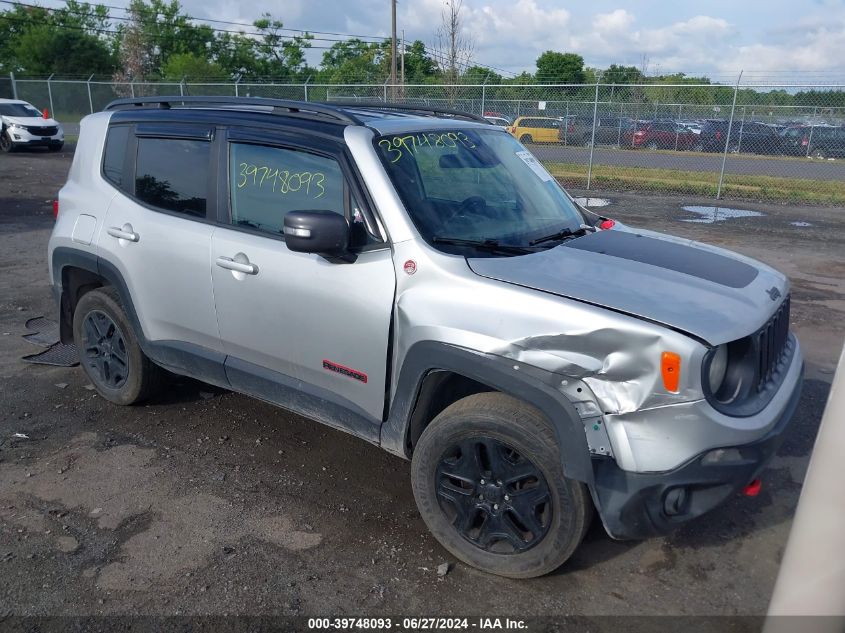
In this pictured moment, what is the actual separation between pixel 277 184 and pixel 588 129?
66.0 ft

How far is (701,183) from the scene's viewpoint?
704 inches

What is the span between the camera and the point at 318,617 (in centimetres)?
299

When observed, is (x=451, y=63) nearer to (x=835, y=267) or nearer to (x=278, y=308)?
(x=835, y=267)

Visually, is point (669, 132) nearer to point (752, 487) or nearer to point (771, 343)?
point (771, 343)

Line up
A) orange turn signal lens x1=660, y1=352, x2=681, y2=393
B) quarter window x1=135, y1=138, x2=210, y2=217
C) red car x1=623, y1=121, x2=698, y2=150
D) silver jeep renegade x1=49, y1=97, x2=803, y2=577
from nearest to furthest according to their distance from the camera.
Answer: orange turn signal lens x1=660, y1=352, x2=681, y2=393 < silver jeep renegade x1=49, y1=97, x2=803, y2=577 < quarter window x1=135, y1=138, x2=210, y2=217 < red car x1=623, y1=121, x2=698, y2=150

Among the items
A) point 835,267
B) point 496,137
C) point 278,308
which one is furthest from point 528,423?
point 835,267

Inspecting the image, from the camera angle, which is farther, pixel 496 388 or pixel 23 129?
pixel 23 129

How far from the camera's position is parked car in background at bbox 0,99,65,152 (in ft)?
76.0

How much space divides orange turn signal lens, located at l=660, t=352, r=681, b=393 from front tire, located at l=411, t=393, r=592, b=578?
50 cm

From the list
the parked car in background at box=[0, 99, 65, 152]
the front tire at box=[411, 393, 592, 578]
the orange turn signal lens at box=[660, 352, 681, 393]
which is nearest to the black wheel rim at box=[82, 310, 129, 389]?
the front tire at box=[411, 393, 592, 578]

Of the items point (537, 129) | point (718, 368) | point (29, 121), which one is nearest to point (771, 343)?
point (718, 368)

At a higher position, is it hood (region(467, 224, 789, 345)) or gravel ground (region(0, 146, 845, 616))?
hood (region(467, 224, 789, 345))

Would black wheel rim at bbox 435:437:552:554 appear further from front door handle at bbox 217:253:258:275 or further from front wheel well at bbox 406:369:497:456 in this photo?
front door handle at bbox 217:253:258:275

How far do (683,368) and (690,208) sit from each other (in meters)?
12.7
